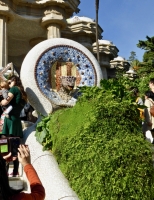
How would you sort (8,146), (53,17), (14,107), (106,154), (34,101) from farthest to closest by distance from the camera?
(53,17)
(34,101)
(14,107)
(106,154)
(8,146)

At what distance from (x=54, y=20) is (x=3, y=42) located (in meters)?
3.02

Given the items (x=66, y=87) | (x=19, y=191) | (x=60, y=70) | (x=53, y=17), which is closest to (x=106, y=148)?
(x=19, y=191)

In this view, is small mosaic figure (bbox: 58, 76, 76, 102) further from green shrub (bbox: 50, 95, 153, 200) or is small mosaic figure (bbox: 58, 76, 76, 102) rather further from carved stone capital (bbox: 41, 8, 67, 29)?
carved stone capital (bbox: 41, 8, 67, 29)

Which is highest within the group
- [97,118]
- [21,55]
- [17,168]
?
[21,55]

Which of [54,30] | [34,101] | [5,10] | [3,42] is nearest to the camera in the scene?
[34,101]

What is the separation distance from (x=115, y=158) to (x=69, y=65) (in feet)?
13.8

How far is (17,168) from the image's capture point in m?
5.51

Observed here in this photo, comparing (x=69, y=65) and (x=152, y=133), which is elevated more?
(x=69, y=65)

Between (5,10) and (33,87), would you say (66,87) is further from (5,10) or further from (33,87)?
(5,10)

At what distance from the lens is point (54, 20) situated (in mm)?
18328

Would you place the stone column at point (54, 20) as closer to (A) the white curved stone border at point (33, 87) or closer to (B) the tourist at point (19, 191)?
(A) the white curved stone border at point (33, 87)

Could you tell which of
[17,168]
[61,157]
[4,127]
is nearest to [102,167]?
[61,157]

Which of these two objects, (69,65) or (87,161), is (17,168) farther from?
(69,65)

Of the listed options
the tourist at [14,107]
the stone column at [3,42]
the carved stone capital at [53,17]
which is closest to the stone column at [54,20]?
the carved stone capital at [53,17]
